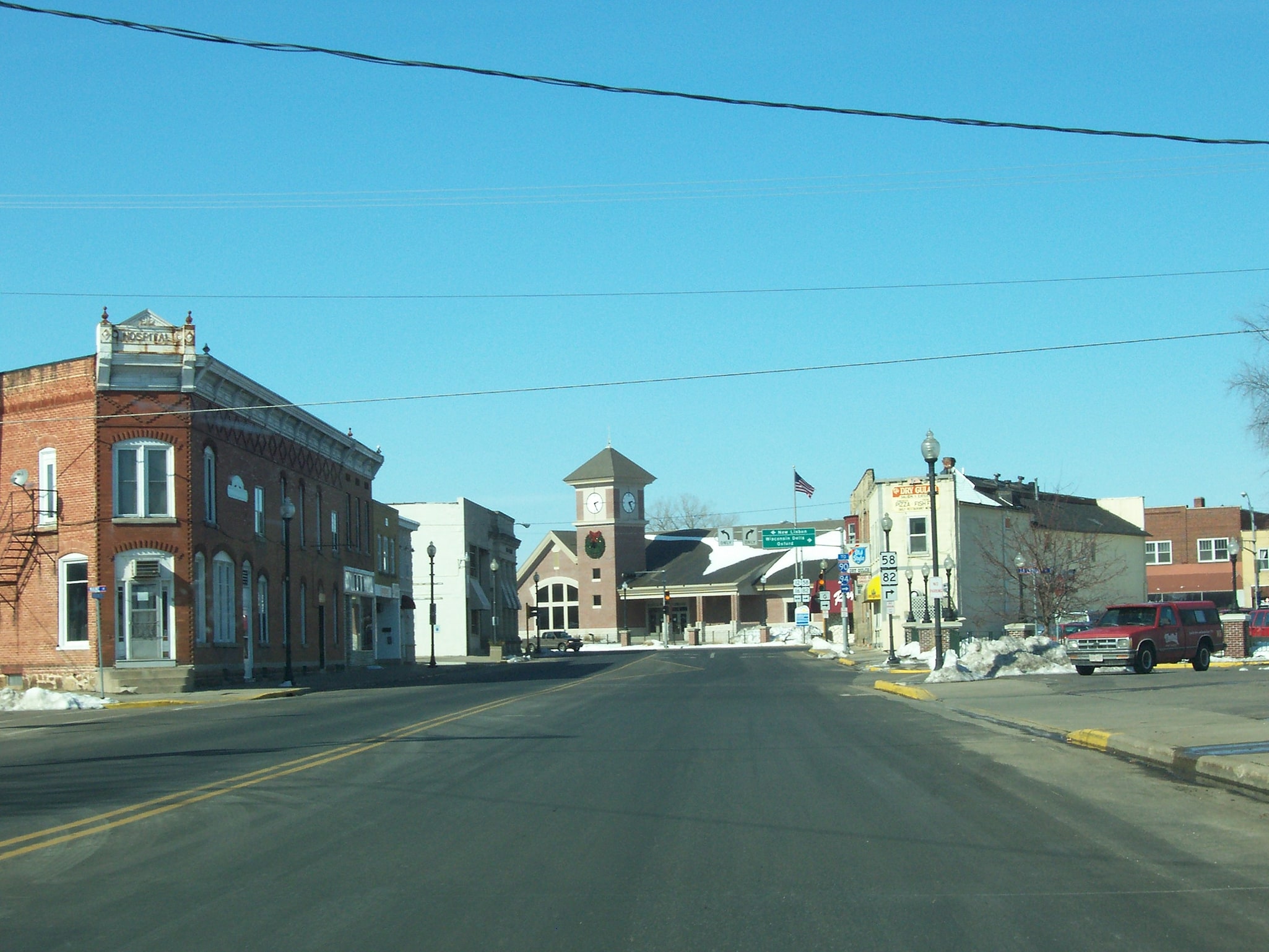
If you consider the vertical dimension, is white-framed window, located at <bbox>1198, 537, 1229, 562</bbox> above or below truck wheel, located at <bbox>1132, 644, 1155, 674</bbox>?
above

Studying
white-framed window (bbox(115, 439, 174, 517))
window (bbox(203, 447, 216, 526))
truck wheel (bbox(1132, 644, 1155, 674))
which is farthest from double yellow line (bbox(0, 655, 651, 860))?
window (bbox(203, 447, 216, 526))

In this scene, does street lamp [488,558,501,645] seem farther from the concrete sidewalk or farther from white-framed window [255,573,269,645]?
the concrete sidewalk

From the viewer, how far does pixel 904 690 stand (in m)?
26.9

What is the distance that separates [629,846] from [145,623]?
105 ft

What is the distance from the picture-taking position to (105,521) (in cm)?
3712

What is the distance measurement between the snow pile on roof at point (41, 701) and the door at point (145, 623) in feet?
20.2

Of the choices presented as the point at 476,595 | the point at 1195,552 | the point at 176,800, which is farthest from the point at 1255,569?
the point at 176,800

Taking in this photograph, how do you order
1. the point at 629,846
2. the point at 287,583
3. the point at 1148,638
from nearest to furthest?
the point at 629,846 → the point at 1148,638 → the point at 287,583

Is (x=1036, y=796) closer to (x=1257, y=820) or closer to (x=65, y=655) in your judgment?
(x=1257, y=820)

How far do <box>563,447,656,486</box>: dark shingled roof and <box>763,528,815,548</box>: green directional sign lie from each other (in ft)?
112

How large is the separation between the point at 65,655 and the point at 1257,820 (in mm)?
34626

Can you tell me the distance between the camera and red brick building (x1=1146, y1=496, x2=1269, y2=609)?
83562 mm

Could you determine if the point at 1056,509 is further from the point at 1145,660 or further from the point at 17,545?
the point at 17,545

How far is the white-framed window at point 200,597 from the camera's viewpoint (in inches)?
1513
